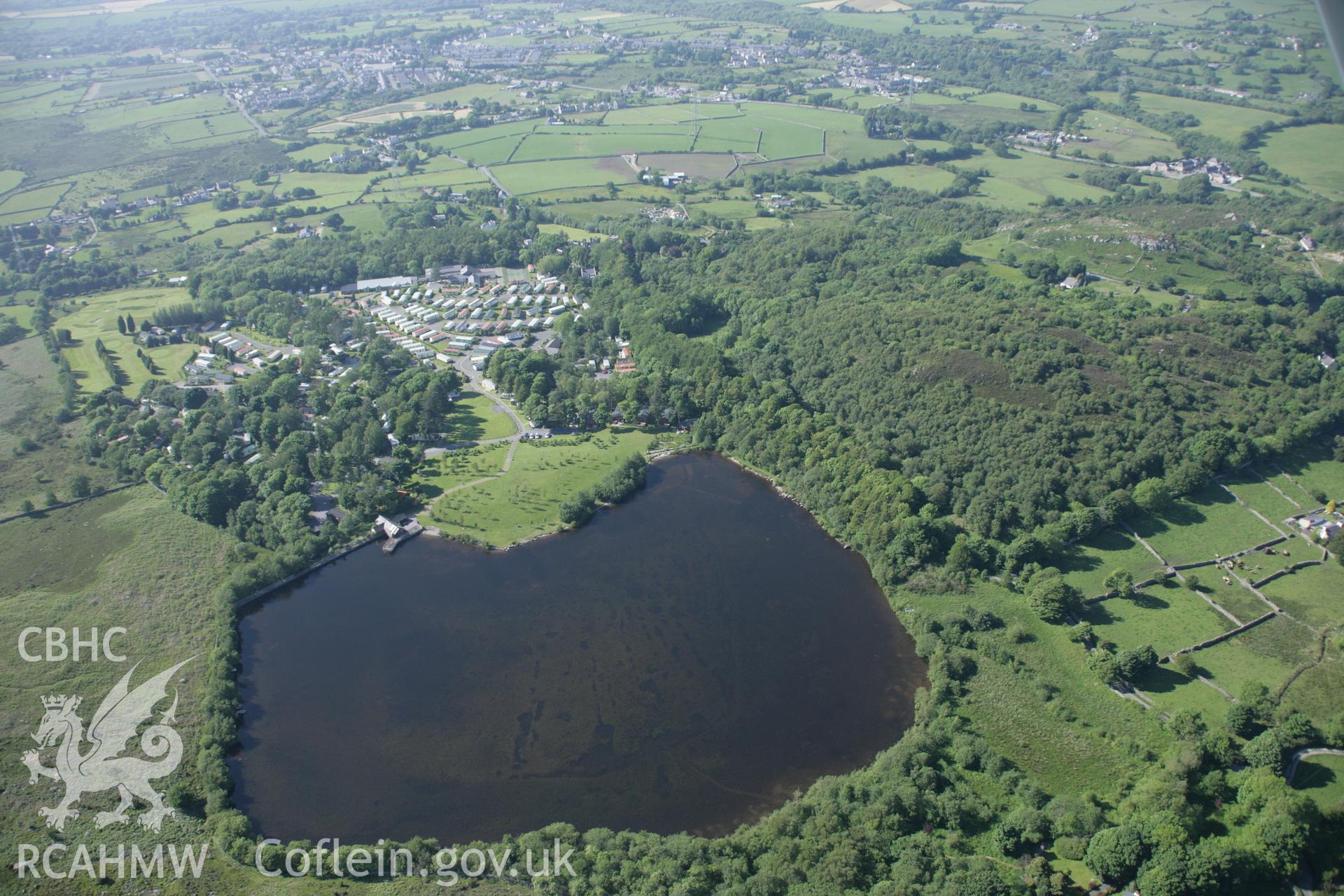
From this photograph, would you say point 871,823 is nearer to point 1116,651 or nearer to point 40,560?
point 1116,651

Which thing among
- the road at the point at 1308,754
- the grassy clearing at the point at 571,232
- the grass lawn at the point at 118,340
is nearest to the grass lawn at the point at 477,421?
the grass lawn at the point at 118,340

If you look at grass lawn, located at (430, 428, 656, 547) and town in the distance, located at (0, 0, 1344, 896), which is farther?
grass lawn, located at (430, 428, 656, 547)

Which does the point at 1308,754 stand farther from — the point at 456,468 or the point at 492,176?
the point at 492,176

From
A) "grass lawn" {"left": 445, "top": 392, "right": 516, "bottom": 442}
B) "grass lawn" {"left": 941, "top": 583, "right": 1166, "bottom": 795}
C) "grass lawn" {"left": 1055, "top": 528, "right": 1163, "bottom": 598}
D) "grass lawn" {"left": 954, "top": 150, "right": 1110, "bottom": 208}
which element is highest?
"grass lawn" {"left": 954, "top": 150, "right": 1110, "bottom": 208}

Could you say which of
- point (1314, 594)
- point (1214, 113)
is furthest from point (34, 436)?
point (1214, 113)

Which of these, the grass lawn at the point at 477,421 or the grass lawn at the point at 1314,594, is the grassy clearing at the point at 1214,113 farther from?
the grass lawn at the point at 477,421

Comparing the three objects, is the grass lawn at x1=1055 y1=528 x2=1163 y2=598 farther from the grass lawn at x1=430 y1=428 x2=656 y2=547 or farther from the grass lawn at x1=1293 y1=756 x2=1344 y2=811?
the grass lawn at x1=430 y1=428 x2=656 y2=547

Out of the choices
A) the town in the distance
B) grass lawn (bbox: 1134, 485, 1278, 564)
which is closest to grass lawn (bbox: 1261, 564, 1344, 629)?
the town in the distance
